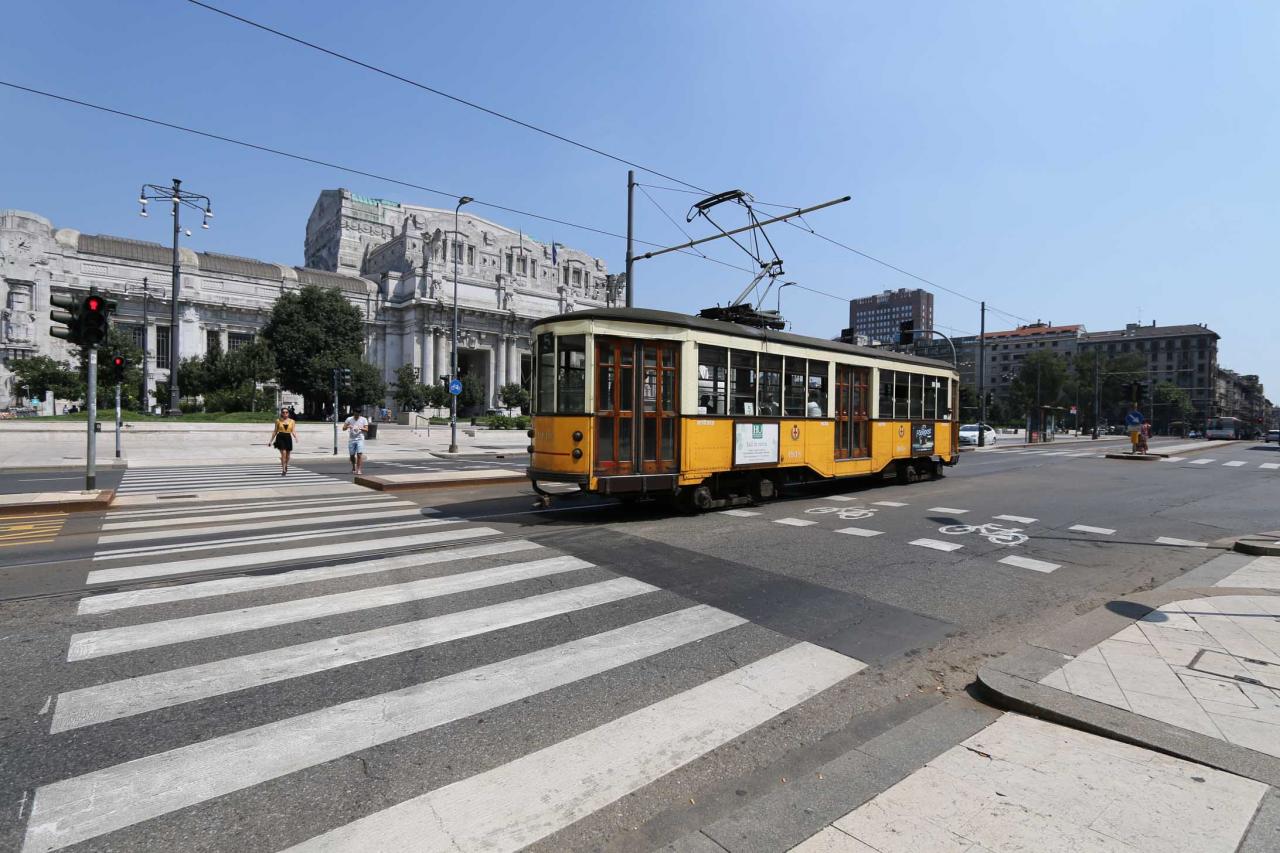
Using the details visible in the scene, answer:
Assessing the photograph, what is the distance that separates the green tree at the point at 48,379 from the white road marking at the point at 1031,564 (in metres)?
61.2

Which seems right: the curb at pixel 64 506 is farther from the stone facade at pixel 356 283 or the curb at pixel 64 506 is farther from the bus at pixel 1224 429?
the bus at pixel 1224 429

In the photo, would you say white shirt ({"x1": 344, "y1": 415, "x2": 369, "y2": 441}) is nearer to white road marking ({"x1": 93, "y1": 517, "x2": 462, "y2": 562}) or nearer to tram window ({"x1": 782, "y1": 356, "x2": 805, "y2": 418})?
white road marking ({"x1": 93, "y1": 517, "x2": 462, "y2": 562})

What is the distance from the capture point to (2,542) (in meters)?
7.93

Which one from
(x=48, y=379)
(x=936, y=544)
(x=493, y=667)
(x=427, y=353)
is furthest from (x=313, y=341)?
(x=493, y=667)

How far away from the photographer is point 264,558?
22.6 ft

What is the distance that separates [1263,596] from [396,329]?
8933 cm

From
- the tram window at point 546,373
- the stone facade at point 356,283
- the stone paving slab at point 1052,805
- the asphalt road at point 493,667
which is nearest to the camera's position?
the stone paving slab at point 1052,805

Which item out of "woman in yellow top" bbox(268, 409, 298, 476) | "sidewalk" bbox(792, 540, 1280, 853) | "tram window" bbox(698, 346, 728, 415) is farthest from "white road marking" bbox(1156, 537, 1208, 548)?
"woman in yellow top" bbox(268, 409, 298, 476)

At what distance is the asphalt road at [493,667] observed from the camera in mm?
2709

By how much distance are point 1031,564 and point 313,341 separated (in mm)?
56702

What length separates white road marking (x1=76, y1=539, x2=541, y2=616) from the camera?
17.4 feet

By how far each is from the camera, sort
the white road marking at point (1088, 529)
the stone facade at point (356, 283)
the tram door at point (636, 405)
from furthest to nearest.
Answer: the stone facade at point (356, 283)
the white road marking at point (1088, 529)
the tram door at point (636, 405)

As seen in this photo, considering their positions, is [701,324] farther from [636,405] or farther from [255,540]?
[255,540]

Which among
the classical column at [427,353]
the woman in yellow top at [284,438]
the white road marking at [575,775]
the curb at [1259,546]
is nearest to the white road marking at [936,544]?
the curb at [1259,546]
